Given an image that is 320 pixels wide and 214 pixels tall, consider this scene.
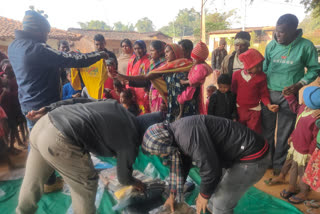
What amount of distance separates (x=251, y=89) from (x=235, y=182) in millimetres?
1444

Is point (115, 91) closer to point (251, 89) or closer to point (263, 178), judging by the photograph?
point (251, 89)

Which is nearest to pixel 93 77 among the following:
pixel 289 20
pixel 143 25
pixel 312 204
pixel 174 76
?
pixel 174 76

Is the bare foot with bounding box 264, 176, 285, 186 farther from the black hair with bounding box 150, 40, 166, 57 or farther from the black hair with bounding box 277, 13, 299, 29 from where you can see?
the black hair with bounding box 150, 40, 166, 57

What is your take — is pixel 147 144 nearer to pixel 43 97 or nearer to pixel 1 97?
pixel 43 97

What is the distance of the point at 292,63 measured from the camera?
2680 mm

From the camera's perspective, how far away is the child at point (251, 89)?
8.90 feet

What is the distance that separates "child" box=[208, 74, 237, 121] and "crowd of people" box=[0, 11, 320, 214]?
1 cm

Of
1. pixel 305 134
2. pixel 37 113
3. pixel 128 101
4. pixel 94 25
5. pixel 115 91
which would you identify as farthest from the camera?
Answer: pixel 94 25

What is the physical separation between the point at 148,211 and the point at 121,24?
215 ft

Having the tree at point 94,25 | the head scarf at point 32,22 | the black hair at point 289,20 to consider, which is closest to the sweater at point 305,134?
the black hair at point 289,20

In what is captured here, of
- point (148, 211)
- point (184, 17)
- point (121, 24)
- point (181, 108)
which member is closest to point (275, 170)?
point (181, 108)

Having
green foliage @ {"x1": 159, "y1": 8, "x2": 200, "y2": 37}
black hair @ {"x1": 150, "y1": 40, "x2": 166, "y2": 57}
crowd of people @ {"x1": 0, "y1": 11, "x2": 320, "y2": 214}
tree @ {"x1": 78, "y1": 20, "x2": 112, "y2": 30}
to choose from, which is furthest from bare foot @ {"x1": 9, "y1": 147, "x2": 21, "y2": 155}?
tree @ {"x1": 78, "y1": 20, "x2": 112, "y2": 30}

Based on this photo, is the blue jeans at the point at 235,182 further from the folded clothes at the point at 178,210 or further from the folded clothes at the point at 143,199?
the folded clothes at the point at 143,199

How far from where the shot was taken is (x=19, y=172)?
121 inches
